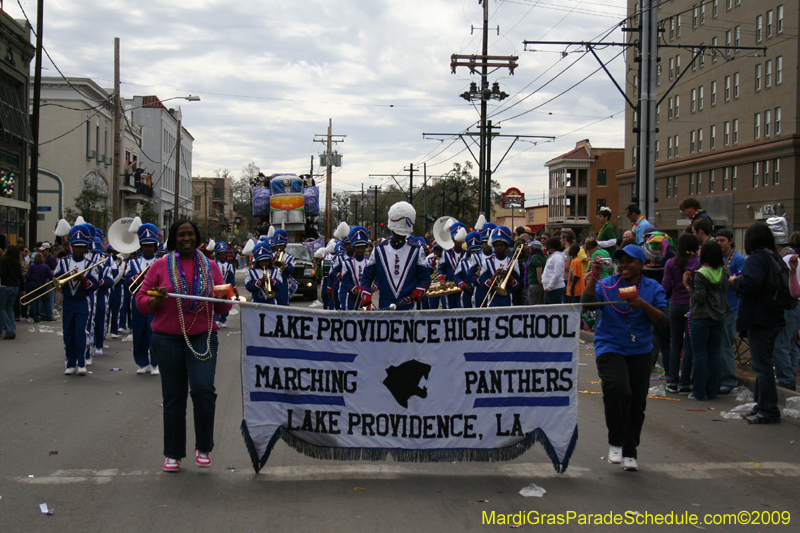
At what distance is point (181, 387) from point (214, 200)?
Answer: 338 ft

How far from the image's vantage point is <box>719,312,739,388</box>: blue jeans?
9016 mm

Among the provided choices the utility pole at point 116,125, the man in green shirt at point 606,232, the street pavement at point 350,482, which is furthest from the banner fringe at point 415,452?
the utility pole at point 116,125

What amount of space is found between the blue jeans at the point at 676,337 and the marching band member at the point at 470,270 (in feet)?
11.4

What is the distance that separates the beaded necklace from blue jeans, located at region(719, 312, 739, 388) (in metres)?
6.08

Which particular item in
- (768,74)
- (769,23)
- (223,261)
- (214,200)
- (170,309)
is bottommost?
(170,309)

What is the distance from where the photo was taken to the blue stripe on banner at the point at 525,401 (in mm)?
5633

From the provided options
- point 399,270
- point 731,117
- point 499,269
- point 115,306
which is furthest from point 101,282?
point 731,117

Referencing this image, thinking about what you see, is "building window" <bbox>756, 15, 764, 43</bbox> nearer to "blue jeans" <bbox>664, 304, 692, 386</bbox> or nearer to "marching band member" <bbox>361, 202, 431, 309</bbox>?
"blue jeans" <bbox>664, 304, 692, 386</bbox>

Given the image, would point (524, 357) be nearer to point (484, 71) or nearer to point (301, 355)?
point (301, 355)

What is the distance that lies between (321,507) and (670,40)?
51.0 m

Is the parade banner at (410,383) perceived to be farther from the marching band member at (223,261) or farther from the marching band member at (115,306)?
the marching band member at (223,261)

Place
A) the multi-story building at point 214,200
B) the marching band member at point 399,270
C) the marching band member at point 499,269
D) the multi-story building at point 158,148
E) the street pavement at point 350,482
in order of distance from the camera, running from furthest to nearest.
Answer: the multi-story building at point 214,200 → the multi-story building at point 158,148 → the marching band member at point 499,269 → the marching band member at point 399,270 → the street pavement at point 350,482

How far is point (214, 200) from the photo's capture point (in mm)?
105375

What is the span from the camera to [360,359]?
5.66m
